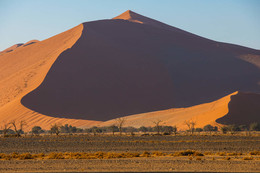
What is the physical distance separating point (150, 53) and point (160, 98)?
23.5 metres

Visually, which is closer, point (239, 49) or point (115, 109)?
point (115, 109)

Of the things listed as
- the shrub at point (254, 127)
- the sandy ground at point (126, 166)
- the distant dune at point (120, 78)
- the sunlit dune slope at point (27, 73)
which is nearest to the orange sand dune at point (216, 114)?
the distant dune at point (120, 78)

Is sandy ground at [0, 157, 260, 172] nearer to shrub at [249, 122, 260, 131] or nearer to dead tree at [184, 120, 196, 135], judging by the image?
dead tree at [184, 120, 196, 135]

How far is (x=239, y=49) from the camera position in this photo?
124 m

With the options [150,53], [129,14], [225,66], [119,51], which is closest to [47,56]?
[119,51]

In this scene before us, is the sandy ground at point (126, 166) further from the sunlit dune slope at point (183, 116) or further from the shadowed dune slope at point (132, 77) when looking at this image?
the shadowed dune slope at point (132, 77)

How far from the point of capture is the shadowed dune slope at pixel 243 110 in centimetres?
6347

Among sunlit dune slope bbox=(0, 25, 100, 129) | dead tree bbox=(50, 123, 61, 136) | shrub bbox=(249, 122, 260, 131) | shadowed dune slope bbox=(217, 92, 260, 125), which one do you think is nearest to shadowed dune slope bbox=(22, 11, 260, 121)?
sunlit dune slope bbox=(0, 25, 100, 129)

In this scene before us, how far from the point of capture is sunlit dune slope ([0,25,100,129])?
76.6 meters

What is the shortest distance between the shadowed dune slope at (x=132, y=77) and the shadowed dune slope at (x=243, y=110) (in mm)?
18975

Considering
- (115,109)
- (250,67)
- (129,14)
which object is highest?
(129,14)

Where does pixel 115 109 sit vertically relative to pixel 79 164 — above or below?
above

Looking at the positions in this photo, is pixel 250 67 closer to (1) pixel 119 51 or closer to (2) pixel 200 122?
(1) pixel 119 51

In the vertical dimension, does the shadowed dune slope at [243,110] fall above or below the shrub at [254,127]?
above
